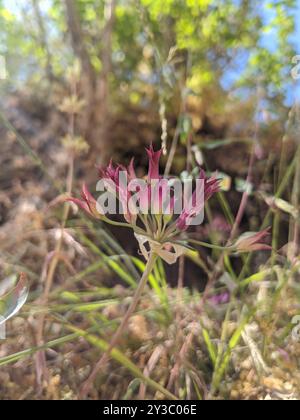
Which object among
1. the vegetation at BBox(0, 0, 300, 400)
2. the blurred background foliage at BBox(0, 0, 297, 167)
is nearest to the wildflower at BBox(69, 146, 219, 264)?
the vegetation at BBox(0, 0, 300, 400)

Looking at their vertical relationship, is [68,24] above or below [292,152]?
above

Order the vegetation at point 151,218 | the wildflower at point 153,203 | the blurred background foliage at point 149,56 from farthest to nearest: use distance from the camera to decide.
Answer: the blurred background foliage at point 149,56 < the vegetation at point 151,218 < the wildflower at point 153,203

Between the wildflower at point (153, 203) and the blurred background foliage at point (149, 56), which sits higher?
the blurred background foliage at point (149, 56)

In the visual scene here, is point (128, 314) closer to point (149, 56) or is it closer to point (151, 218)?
point (151, 218)

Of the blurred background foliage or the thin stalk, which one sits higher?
the blurred background foliage

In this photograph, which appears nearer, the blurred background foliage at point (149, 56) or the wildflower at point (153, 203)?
the wildflower at point (153, 203)

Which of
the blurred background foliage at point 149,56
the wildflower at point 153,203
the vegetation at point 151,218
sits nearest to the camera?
the wildflower at point 153,203

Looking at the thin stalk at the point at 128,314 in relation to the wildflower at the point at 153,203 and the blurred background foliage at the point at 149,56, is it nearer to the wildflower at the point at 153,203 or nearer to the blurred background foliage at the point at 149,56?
the wildflower at the point at 153,203

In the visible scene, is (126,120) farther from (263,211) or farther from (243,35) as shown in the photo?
(263,211)

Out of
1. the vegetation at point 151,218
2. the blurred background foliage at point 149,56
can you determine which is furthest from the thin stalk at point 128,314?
the blurred background foliage at point 149,56

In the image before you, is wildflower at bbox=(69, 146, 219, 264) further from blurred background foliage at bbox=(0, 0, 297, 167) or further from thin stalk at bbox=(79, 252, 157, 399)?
blurred background foliage at bbox=(0, 0, 297, 167)
